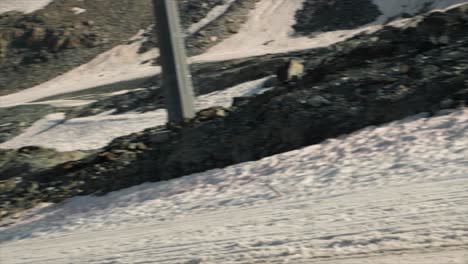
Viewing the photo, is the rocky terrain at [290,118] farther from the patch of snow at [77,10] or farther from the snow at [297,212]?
the patch of snow at [77,10]

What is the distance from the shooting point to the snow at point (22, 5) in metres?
35.0

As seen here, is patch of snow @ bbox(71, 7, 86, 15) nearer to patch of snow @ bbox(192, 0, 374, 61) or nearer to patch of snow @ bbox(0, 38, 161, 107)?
patch of snow @ bbox(0, 38, 161, 107)

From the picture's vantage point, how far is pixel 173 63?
11.8m

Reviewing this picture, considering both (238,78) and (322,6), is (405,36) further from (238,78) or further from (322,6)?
(322,6)

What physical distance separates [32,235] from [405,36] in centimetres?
728

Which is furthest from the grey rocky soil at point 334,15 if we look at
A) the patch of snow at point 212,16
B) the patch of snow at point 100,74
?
the patch of snow at point 100,74

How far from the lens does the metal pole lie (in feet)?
38.3

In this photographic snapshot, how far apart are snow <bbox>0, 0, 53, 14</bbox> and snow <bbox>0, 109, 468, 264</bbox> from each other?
28.0m

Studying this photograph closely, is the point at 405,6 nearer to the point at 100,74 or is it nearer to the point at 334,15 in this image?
the point at 334,15

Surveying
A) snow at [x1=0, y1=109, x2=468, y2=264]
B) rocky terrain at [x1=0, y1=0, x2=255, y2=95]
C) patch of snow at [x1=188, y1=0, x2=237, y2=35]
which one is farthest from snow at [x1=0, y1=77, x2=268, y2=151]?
patch of snow at [x1=188, y1=0, x2=237, y2=35]

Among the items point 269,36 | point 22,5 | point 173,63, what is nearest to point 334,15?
point 269,36

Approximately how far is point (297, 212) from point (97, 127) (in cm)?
1096

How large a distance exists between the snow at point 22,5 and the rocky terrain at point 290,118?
24687mm

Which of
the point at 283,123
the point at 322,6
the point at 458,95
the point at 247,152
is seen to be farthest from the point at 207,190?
the point at 322,6
